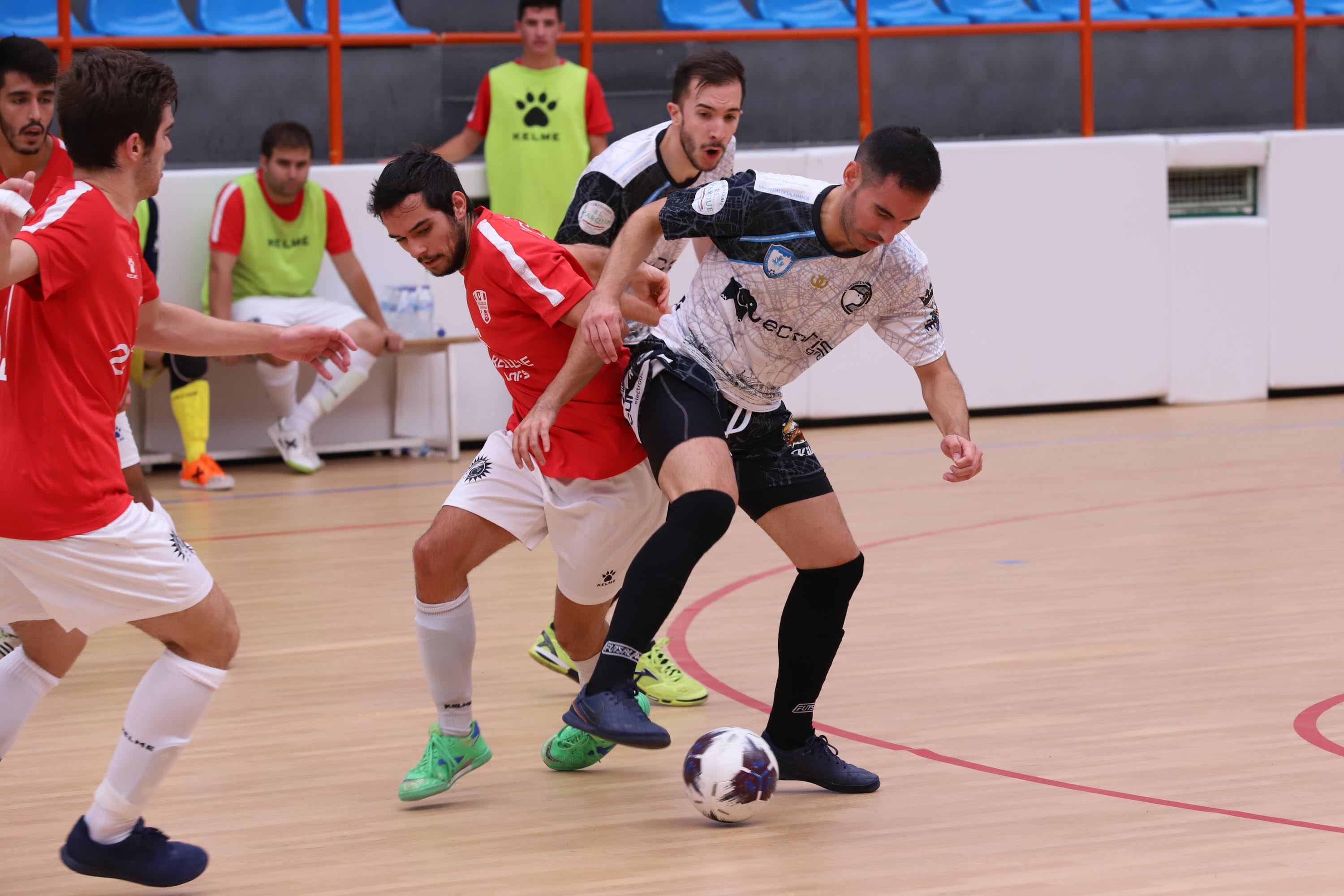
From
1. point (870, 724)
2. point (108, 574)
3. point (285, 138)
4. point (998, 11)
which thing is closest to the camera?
point (108, 574)

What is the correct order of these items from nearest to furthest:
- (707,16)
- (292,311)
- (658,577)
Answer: (658,577) < (292,311) < (707,16)

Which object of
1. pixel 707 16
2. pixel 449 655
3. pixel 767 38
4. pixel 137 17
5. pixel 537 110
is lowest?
pixel 449 655

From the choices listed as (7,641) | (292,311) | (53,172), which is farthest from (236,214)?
(7,641)

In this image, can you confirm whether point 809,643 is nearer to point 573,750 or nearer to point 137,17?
point 573,750

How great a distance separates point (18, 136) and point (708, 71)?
2.15 metres

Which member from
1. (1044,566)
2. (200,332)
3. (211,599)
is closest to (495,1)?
(1044,566)

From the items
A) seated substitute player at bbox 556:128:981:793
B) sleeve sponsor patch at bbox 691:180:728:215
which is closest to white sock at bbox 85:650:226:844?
seated substitute player at bbox 556:128:981:793

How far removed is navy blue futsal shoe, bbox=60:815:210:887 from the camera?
259cm

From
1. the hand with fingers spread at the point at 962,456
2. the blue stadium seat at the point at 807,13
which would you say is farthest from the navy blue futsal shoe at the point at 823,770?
the blue stadium seat at the point at 807,13

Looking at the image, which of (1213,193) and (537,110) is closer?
(537,110)

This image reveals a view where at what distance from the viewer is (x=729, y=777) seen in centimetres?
293

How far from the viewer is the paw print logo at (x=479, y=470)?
335 cm

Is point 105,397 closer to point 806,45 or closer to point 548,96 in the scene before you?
point 548,96

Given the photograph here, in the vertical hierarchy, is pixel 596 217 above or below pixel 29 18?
below
